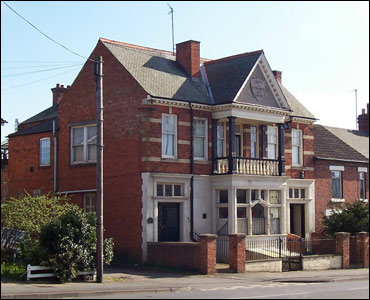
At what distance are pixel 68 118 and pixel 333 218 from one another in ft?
49.2

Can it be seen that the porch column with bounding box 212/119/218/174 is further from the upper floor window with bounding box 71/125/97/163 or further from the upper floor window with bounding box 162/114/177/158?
the upper floor window with bounding box 71/125/97/163

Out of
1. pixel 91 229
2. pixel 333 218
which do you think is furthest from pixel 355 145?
pixel 91 229

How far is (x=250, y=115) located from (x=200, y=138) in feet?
8.87

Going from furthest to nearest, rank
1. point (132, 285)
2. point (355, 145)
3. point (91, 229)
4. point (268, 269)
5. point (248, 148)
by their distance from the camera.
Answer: point (355, 145) < point (248, 148) < point (268, 269) < point (91, 229) < point (132, 285)

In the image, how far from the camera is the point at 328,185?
3978 cm

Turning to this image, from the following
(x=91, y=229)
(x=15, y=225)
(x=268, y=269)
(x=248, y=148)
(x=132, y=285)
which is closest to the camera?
(x=132, y=285)

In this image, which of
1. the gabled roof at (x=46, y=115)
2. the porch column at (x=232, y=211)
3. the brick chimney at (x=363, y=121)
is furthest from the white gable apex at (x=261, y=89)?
the brick chimney at (x=363, y=121)

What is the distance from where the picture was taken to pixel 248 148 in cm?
3516

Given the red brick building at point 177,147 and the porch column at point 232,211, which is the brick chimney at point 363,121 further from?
the porch column at point 232,211

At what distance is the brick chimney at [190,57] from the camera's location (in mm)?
35031

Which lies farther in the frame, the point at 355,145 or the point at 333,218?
the point at 355,145

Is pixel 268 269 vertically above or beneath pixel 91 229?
beneath

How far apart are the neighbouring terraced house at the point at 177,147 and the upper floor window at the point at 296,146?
54 cm

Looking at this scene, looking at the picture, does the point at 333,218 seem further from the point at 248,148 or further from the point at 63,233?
the point at 63,233
